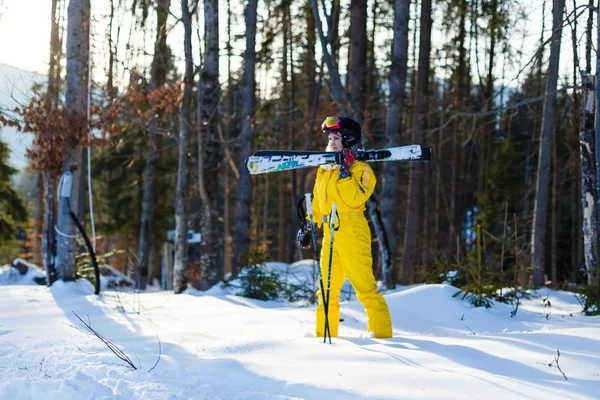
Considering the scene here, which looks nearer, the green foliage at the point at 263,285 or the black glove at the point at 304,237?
the black glove at the point at 304,237

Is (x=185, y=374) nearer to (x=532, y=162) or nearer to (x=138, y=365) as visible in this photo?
(x=138, y=365)

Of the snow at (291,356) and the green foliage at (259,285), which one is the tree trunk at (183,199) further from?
the snow at (291,356)

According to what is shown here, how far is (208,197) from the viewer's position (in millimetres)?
10469

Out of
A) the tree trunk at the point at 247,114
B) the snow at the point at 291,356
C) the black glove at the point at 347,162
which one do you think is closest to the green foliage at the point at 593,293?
the snow at the point at 291,356

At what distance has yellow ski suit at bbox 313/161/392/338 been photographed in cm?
536

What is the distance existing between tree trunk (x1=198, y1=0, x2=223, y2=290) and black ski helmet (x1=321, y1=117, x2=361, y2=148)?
498cm

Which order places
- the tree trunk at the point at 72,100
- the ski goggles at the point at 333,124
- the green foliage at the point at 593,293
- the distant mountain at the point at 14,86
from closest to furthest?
the ski goggles at the point at 333,124 → the green foliage at the point at 593,293 → the distant mountain at the point at 14,86 → the tree trunk at the point at 72,100

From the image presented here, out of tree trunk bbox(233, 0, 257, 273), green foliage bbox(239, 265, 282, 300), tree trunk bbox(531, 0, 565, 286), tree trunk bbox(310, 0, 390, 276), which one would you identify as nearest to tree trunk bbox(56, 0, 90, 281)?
green foliage bbox(239, 265, 282, 300)

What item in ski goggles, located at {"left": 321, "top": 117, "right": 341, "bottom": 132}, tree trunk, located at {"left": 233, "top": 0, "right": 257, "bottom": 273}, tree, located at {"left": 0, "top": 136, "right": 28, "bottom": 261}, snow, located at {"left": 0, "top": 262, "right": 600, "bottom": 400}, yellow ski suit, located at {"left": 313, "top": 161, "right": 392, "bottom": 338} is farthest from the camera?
tree, located at {"left": 0, "top": 136, "right": 28, "bottom": 261}

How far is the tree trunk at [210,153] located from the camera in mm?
Answer: 10195

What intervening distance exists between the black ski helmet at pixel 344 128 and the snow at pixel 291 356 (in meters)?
1.78

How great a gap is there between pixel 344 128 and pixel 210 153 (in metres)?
5.22

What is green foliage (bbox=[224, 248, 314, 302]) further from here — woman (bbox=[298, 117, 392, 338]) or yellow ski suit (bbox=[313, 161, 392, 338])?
yellow ski suit (bbox=[313, 161, 392, 338])

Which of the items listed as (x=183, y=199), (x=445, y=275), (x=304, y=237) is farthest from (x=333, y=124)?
(x=183, y=199)
